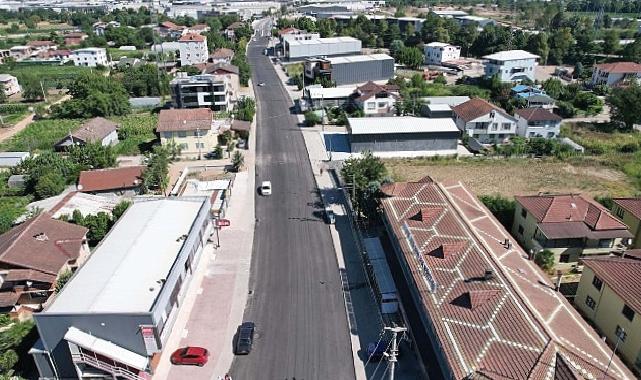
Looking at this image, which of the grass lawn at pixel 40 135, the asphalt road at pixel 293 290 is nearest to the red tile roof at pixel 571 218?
the asphalt road at pixel 293 290

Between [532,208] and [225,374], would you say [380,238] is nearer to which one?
[532,208]

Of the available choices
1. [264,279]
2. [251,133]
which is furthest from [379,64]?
[264,279]

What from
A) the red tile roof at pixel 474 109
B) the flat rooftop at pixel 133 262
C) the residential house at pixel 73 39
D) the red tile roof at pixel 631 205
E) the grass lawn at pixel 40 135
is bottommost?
the grass lawn at pixel 40 135

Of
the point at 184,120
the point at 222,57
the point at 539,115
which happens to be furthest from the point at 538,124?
the point at 222,57

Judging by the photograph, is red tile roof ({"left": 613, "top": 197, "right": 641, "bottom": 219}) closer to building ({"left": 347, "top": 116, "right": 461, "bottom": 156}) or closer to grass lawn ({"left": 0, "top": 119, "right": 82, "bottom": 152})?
building ({"left": 347, "top": 116, "right": 461, "bottom": 156})

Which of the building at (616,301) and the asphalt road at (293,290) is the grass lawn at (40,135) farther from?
the building at (616,301)

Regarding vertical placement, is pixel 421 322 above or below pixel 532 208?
below

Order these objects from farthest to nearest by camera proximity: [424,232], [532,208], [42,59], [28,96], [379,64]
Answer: [42,59] → [379,64] → [28,96] → [532,208] → [424,232]
